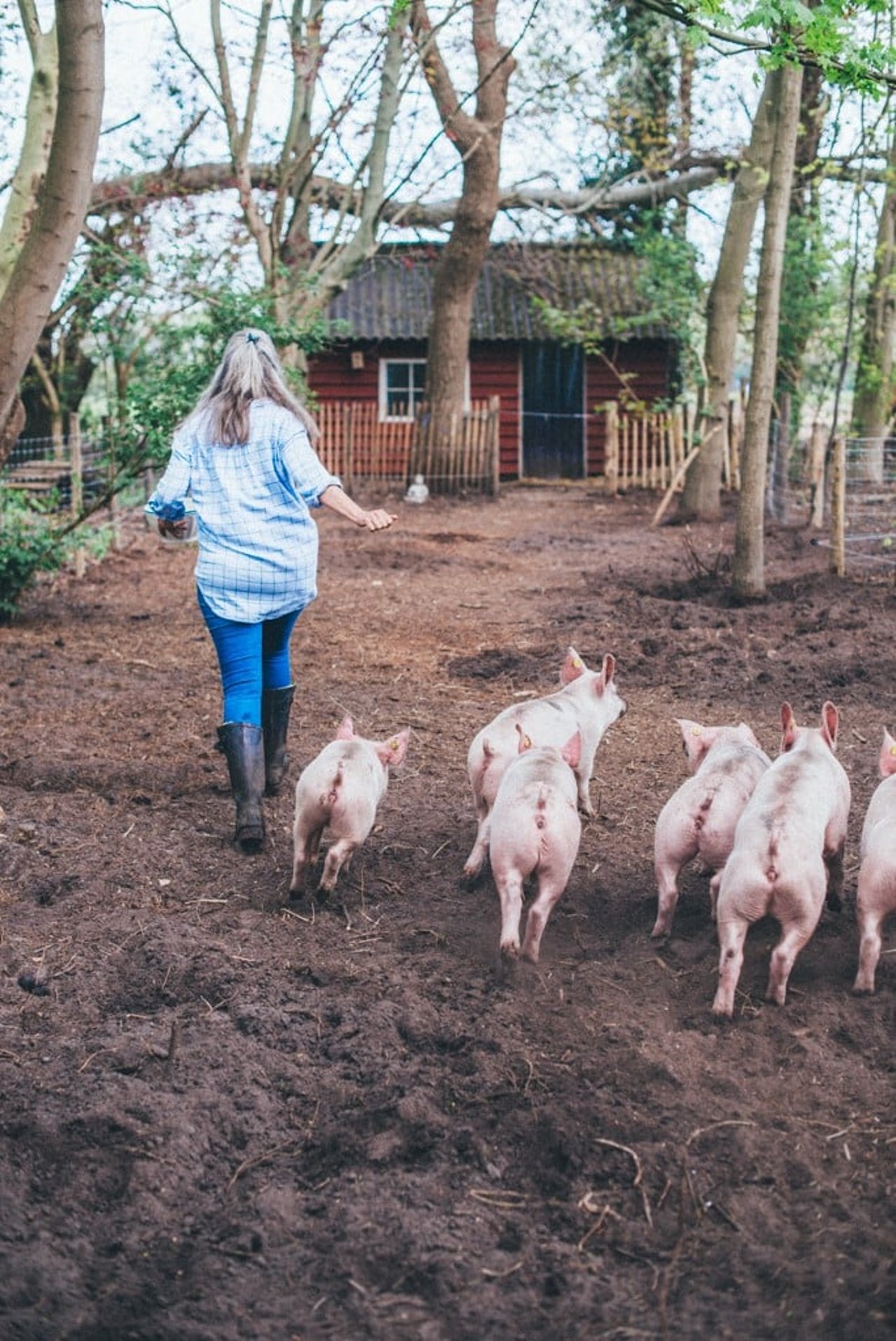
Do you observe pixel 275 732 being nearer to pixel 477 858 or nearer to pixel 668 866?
pixel 477 858

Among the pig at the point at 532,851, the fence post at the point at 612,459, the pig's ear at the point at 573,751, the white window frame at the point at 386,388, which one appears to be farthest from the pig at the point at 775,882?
the white window frame at the point at 386,388

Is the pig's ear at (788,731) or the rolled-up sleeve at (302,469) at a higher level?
the rolled-up sleeve at (302,469)

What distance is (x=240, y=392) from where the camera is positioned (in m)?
5.36

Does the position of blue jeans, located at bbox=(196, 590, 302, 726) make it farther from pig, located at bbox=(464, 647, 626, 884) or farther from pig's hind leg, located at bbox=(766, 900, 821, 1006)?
pig's hind leg, located at bbox=(766, 900, 821, 1006)

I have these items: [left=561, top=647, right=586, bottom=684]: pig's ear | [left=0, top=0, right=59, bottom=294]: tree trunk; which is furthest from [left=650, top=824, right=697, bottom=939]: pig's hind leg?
[left=0, top=0, right=59, bottom=294]: tree trunk

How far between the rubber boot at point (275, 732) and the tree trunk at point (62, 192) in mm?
2310

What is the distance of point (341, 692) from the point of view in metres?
7.96

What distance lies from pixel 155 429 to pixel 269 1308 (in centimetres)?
841

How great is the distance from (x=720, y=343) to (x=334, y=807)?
1430cm

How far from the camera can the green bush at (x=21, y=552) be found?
32.3 ft

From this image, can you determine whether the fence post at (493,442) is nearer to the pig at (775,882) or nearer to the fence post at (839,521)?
the fence post at (839,521)

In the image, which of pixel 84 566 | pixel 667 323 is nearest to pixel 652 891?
pixel 84 566

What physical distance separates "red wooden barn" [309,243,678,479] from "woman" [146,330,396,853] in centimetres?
2166

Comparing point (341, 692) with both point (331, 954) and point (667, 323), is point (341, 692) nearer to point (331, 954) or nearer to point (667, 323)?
point (331, 954)
